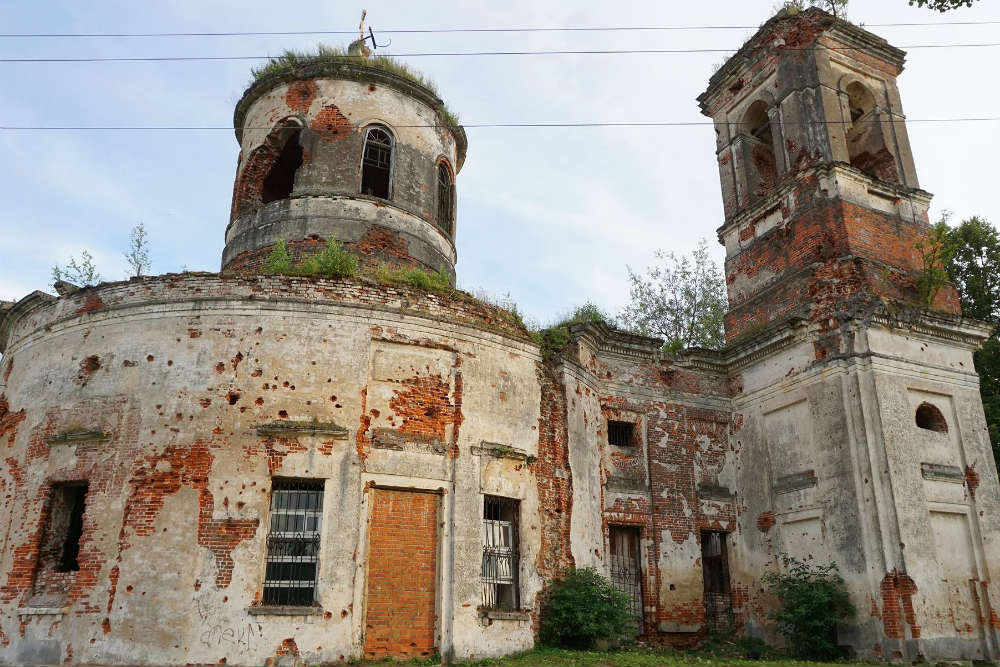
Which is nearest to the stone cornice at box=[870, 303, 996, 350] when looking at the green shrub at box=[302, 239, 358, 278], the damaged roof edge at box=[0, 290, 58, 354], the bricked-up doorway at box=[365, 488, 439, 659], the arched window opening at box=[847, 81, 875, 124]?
the arched window opening at box=[847, 81, 875, 124]

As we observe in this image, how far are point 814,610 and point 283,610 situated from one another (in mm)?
8130

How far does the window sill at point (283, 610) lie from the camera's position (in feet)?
30.1

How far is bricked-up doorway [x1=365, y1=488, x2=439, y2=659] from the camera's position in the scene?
9.68 metres

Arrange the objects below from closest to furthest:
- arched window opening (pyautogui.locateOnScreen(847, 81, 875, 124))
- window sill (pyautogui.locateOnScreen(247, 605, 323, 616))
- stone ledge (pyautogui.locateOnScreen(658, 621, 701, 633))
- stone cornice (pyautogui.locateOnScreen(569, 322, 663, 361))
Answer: window sill (pyautogui.locateOnScreen(247, 605, 323, 616)) → stone ledge (pyautogui.locateOnScreen(658, 621, 701, 633)) → stone cornice (pyautogui.locateOnScreen(569, 322, 663, 361)) → arched window opening (pyautogui.locateOnScreen(847, 81, 875, 124))

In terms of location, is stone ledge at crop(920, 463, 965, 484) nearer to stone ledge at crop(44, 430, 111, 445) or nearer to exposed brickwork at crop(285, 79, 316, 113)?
stone ledge at crop(44, 430, 111, 445)

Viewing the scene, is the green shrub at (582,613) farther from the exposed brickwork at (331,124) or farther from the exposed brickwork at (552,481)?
the exposed brickwork at (331,124)

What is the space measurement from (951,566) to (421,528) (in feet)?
28.1

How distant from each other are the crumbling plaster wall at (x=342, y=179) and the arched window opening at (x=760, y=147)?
289 inches

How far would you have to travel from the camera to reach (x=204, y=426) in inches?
392

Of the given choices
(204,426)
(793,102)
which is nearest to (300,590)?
(204,426)

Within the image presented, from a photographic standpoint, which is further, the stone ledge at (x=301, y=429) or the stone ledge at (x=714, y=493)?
the stone ledge at (x=714, y=493)

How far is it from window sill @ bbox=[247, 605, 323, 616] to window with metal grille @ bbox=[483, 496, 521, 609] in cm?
245

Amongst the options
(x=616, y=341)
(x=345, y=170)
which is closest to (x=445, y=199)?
(x=345, y=170)

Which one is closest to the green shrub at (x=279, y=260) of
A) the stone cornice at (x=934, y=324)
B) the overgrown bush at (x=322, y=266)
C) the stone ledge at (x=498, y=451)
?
the overgrown bush at (x=322, y=266)
